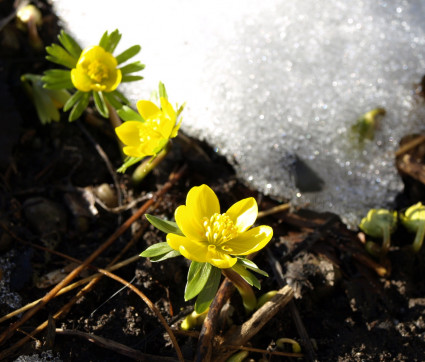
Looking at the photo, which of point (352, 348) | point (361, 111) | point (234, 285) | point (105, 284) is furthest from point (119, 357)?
point (361, 111)

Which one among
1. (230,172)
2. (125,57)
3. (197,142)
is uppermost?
(125,57)

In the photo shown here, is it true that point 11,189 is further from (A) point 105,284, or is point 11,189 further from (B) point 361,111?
(B) point 361,111

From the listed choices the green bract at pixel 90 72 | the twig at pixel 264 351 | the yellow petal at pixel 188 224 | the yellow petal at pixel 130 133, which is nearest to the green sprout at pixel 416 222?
the twig at pixel 264 351

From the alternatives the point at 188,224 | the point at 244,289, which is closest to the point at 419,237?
the point at 244,289

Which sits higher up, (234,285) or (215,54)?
(215,54)

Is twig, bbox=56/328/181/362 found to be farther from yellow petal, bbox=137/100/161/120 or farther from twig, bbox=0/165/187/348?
yellow petal, bbox=137/100/161/120

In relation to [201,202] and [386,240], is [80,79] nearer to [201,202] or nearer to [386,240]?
[201,202]
